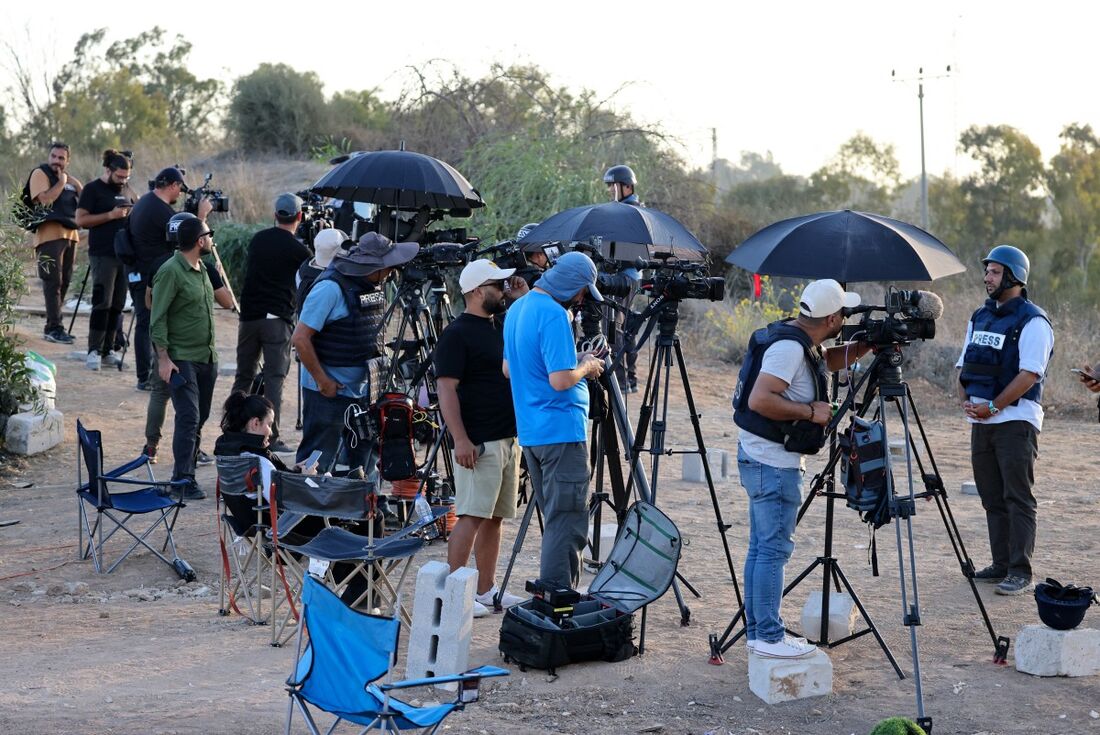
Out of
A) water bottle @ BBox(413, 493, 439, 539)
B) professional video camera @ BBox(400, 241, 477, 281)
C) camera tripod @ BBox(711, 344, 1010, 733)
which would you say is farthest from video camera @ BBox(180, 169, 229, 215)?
camera tripod @ BBox(711, 344, 1010, 733)

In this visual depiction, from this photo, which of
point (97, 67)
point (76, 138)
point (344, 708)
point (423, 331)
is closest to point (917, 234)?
point (423, 331)

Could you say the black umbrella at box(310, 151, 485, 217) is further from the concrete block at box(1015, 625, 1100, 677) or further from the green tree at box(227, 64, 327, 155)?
the green tree at box(227, 64, 327, 155)

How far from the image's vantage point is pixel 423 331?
26.7 ft

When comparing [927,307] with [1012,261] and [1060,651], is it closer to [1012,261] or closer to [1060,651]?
[1012,261]

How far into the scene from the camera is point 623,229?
25.5ft

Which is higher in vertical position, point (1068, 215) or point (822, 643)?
point (1068, 215)

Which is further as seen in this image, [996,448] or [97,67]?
[97,67]

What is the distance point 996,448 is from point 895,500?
1.83m

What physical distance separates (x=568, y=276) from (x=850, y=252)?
5.25 ft

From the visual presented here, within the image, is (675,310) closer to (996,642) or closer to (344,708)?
(996,642)

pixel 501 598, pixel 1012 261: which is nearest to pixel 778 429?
pixel 501 598

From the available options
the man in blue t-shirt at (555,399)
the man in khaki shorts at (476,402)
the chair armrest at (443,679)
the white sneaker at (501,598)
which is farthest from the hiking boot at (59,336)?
the chair armrest at (443,679)

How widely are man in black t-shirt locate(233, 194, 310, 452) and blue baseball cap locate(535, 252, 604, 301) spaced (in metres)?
3.61

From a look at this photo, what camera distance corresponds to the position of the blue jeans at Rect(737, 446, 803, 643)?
521 cm
